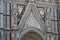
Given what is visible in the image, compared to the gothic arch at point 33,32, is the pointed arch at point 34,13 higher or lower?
higher

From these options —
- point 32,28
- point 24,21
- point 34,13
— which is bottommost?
point 32,28

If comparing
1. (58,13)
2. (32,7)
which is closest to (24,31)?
Answer: (32,7)

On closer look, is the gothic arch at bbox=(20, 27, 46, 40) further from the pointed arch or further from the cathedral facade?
the pointed arch

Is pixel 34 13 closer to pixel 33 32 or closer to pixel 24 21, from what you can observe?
pixel 24 21

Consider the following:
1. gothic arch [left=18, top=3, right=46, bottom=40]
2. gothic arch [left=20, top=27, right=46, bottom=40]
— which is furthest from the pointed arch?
gothic arch [left=20, top=27, right=46, bottom=40]

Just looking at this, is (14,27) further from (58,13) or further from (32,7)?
(58,13)

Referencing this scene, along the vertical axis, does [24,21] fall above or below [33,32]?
above

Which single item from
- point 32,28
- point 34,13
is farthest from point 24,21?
point 34,13

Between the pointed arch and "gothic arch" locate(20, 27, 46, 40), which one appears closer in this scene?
"gothic arch" locate(20, 27, 46, 40)

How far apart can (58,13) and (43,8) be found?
102 cm

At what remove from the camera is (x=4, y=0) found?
17.1 meters

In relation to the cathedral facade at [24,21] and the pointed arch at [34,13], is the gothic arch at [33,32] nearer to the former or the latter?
the cathedral facade at [24,21]

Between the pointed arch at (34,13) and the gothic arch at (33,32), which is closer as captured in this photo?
the gothic arch at (33,32)

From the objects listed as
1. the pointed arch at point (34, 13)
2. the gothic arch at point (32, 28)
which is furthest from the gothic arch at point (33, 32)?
the pointed arch at point (34, 13)
